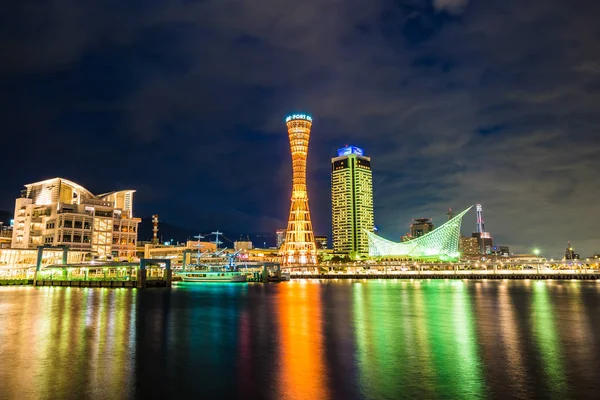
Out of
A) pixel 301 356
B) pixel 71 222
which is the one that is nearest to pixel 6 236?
pixel 71 222

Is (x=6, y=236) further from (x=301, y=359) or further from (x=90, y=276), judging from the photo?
(x=301, y=359)

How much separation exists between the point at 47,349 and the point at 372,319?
17.8 metres

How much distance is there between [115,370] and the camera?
46.9 feet

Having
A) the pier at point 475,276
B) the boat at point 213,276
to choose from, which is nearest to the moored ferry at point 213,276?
the boat at point 213,276

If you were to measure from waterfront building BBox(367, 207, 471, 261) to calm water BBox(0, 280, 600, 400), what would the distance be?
4558 inches

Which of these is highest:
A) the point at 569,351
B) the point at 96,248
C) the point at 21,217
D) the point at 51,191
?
the point at 51,191

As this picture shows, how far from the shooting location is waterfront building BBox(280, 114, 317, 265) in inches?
4299

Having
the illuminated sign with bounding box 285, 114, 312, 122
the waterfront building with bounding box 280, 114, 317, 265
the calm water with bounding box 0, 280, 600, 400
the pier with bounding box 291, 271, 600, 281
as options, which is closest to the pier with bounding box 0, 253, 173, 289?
the calm water with bounding box 0, 280, 600, 400

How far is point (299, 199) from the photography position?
114 meters

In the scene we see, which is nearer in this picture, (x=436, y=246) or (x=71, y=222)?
(x=71, y=222)

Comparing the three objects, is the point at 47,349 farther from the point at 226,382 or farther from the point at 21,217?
the point at 21,217

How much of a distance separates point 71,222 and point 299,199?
5518 centimetres

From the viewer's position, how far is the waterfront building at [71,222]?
104188 mm

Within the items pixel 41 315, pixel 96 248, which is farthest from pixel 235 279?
pixel 41 315
